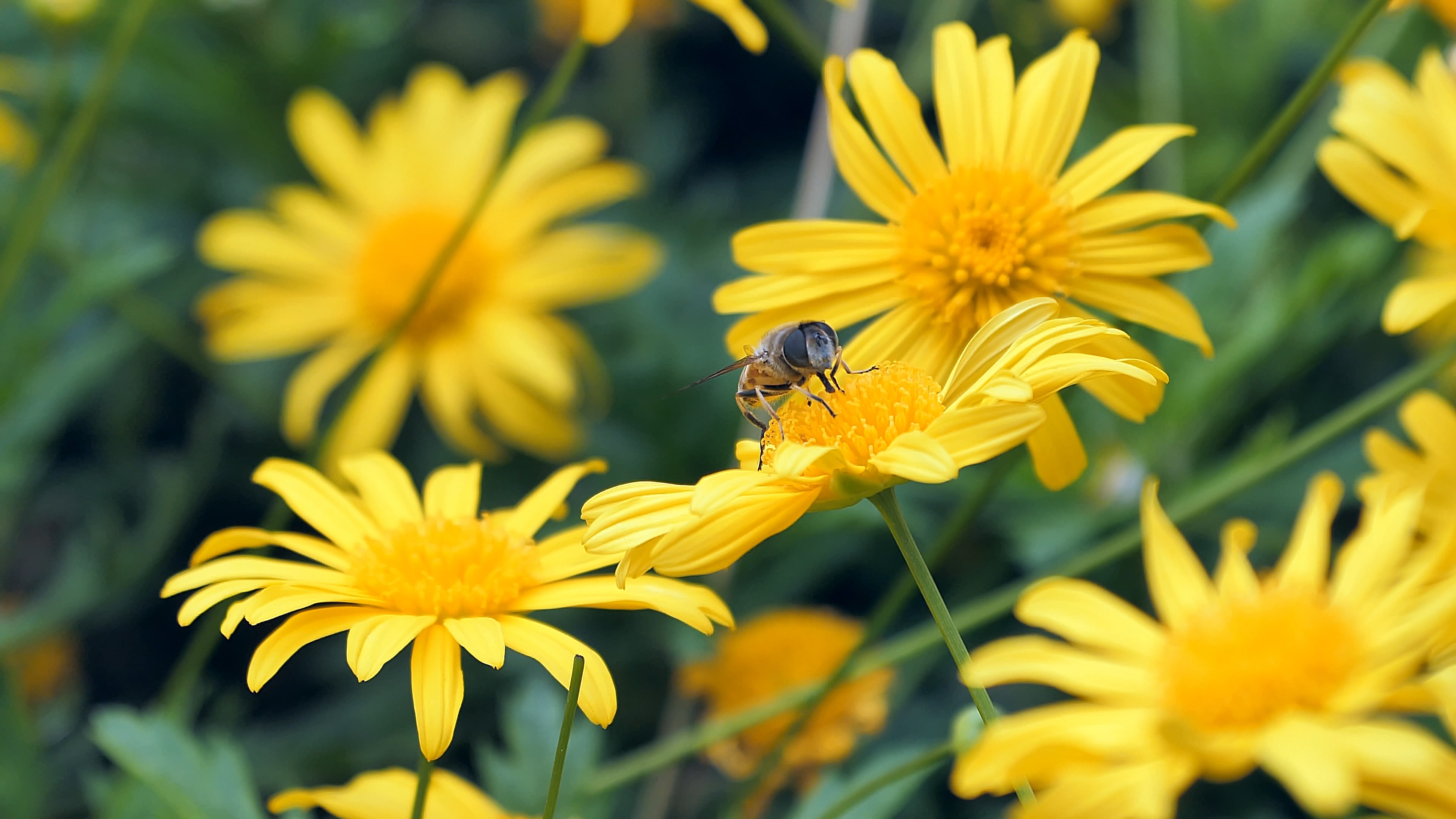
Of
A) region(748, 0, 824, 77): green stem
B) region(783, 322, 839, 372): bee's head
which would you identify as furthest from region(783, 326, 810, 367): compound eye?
region(748, 0, 824, 77): green stem

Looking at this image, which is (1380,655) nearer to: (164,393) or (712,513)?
(712,513)

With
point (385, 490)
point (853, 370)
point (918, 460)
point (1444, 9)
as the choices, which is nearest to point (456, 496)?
point (385, 490)

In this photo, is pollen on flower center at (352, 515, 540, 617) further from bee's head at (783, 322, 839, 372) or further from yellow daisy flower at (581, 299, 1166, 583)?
bee's head at (783, 322, 839, 372)

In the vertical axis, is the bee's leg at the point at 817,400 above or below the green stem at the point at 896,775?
above

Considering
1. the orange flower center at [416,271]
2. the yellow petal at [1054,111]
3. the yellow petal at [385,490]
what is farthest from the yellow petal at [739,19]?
the orange flower center at [416,271]

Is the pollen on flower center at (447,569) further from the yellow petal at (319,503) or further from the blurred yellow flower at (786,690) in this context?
the blurred yellow flower at (786,690)
